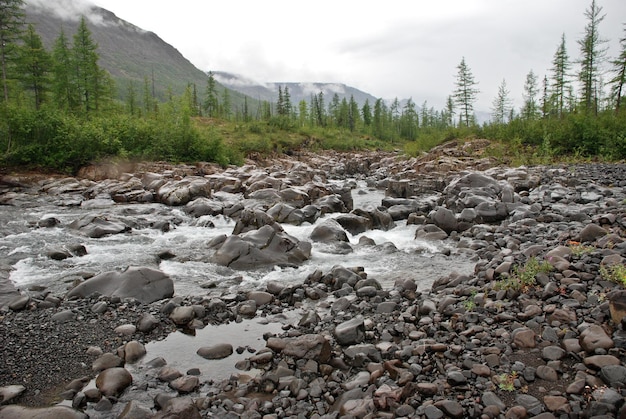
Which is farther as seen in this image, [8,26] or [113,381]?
[8,26]

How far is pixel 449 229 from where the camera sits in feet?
48.4

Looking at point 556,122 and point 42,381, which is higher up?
point 556,122

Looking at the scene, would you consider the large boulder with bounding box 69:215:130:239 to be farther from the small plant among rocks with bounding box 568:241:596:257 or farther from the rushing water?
the small plant among rocks with bounding box 568:241:596:257

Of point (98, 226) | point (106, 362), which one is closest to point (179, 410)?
point (106, 362)

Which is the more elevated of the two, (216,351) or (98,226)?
(98,226)

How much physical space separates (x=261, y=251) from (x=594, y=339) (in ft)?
27.1

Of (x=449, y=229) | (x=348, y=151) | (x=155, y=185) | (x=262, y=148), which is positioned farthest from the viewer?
(x=348, y=151)

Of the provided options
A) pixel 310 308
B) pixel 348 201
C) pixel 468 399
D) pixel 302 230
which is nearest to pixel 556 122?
pixel 348 201

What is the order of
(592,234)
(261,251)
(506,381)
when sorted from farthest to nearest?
1. (261,251)
2. (592,234)
3. (506,381)

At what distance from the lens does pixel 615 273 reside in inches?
239

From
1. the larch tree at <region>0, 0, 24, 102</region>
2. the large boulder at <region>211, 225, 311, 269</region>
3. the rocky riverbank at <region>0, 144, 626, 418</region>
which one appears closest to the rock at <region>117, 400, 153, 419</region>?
the rocky riverbank at <region>0, 144, 626, 418</region>

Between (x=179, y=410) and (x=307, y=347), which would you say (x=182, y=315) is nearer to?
(x=307, y=347)

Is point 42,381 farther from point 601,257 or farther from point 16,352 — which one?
point 601,257

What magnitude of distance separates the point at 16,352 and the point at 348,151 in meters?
62.8
